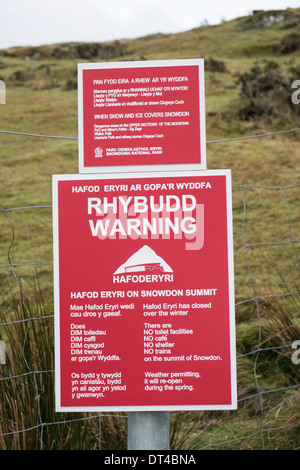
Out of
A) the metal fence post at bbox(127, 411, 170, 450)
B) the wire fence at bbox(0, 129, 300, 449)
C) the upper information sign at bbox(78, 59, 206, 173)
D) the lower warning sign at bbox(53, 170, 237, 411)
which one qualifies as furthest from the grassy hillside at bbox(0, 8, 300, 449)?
the metal fence post at bbox(127, 411, 170, 450)

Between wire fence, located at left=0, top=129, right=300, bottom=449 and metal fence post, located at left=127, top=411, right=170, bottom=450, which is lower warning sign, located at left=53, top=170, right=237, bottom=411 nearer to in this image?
metal fence post, located at left=127, top=411, right=170, bottom=450

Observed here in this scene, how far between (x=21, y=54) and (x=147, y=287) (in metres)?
30.1

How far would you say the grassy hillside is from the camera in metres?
3.82

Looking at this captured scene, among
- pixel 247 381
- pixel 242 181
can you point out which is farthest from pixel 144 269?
pixel 242 181

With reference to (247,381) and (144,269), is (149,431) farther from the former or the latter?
(247,381)

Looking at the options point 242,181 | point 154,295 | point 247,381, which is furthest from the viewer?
point 242,181

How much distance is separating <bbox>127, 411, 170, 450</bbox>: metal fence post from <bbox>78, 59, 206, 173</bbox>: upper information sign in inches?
37.3

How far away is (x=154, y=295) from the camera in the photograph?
224 cm

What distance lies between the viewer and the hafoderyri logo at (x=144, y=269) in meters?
2.24

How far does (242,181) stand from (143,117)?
7.44m

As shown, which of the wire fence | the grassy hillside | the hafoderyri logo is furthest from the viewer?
the grassy hillside

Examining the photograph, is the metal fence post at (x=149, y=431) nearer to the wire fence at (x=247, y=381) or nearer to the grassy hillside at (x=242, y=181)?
the wire fence at (x=247, y=381)
